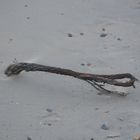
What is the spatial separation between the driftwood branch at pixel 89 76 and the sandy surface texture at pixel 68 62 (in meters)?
0.06

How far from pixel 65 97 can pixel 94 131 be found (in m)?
0.47

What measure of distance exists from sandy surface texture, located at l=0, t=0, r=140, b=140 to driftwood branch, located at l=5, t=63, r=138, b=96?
6 centimetres

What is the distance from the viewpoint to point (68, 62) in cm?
353

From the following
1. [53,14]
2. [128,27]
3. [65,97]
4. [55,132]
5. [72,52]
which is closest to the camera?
[55,132]

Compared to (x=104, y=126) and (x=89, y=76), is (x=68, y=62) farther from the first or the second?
(x=104, y=126)

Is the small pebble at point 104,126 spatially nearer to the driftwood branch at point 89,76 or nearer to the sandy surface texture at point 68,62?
the sandy surface texture at point 68,62

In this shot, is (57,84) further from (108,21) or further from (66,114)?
(108,21)

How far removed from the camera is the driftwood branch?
298 centimetres

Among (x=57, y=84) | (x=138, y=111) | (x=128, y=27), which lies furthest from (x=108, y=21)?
(x=138, y=111)

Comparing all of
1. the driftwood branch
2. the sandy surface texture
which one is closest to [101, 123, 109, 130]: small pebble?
the sandy surface texture

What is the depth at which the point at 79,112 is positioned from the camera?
2814 mm

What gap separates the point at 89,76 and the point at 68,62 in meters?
0.54

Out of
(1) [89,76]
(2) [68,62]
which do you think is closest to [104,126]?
(1) [89,76]

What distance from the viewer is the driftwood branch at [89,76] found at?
9.78ft
